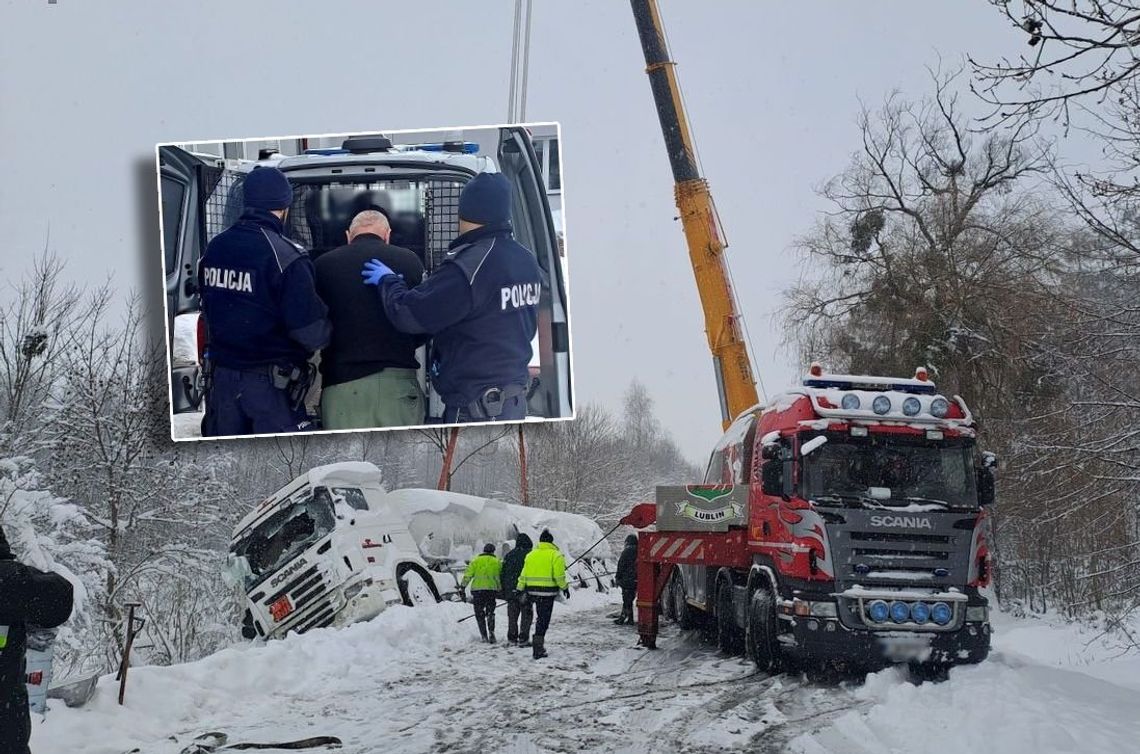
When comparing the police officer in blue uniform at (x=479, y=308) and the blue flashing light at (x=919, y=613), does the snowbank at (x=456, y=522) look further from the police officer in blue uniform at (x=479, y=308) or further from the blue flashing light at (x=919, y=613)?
the blue flashing light at (x=919, y=613)

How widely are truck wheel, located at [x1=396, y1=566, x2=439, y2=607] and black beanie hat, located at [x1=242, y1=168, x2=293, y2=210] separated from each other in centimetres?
787

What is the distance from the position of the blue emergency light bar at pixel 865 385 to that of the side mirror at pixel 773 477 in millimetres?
1156

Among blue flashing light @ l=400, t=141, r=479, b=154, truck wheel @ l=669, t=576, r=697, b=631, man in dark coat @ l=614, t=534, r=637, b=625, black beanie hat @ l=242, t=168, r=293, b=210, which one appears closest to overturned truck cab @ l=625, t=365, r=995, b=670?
truck wheel @ l=669, t=576, r=697, b=631

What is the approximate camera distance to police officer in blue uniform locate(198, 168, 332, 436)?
44.8 feet

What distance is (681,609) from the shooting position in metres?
16.5

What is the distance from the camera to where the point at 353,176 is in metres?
14.0

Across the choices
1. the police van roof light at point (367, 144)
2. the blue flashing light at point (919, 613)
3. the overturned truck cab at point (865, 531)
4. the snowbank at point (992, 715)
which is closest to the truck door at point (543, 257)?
the police van roof light at point (367, 144)

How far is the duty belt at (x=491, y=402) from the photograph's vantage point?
47.5ft

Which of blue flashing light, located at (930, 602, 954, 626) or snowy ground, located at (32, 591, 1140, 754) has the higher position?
blue flashing light, located at (930, 602, 954, 626)

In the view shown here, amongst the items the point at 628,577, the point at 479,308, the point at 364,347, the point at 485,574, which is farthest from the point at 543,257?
the point at 628,577

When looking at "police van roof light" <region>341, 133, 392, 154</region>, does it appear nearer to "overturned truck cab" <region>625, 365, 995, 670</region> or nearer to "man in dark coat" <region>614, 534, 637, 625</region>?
"overturned truck cab" <region>625, 365, 995, 670</region>

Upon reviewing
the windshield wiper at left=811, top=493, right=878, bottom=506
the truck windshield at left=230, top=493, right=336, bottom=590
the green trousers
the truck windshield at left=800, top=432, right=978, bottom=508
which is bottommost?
the truck windshield at left=230, top=493, right=336, bottom=590

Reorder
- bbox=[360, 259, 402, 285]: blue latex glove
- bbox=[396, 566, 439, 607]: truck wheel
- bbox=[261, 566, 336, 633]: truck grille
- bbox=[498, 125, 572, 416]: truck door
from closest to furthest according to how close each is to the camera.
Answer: bbox=[360, 259, 402, 285]: blue latex glove, bbox=[498, 125, 572, 416]: truck door, bbox=[261, 566, 336, 633]: truck grille, bbox=[396, 566, 439, 607]: truck wheel

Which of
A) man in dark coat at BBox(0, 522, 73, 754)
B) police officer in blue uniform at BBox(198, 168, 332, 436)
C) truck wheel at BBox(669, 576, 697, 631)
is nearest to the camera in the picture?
man in dark coat at BBox(0, 522, 73, 754)
